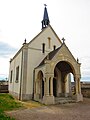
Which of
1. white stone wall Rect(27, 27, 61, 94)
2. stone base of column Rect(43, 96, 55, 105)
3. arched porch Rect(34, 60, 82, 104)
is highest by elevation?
white stone wall Rect(27, 27, 61, 94)

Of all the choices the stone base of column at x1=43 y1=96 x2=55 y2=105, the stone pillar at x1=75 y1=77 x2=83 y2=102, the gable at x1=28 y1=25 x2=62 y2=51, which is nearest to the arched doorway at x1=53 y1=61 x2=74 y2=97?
the stone pillar at x1=75 y1=77 x2=83 y2=102

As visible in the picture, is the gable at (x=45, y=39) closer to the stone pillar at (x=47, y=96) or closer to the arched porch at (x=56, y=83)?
the arched porch at (x=56, y=83)

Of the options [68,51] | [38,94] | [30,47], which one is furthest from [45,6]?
[38,94]

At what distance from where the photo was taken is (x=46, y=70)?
16984 mm

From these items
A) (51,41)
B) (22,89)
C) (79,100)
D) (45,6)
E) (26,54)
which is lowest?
(79,100)

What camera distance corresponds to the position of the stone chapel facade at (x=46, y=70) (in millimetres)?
17078

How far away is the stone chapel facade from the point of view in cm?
1708

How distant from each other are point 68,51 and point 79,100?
19.5 feet

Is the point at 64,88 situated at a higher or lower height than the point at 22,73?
lower

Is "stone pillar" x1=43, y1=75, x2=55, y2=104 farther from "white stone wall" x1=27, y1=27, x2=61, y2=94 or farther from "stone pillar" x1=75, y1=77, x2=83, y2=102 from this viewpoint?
"white stone wall" x1=27, y1=27, x2=61, y2=94

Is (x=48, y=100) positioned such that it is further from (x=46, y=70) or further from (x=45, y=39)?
(x=45, y=39)

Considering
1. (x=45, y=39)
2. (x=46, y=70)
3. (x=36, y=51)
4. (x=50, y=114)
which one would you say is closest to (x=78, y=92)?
(x=46, y=70)

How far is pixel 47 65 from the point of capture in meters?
17.1

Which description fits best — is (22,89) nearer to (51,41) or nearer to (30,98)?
(30,98)
